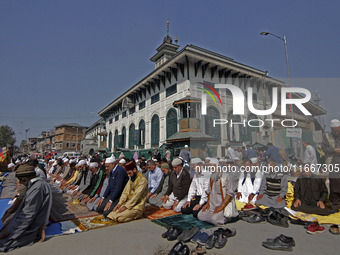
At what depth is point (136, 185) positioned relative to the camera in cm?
463

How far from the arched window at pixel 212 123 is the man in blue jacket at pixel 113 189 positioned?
11.6 meters

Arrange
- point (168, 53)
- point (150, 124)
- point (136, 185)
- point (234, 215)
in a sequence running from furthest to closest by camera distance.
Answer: point (168, 53), point (150, 124), point (136, 185), point (234, 215)

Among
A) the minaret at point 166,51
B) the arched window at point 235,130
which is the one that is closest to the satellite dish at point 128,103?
the minaret at point 166,51

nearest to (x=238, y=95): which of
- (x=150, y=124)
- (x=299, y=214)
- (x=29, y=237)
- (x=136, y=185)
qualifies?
(x=299, y=214)

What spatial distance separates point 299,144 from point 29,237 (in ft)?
28.2

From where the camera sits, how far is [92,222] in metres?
4.30

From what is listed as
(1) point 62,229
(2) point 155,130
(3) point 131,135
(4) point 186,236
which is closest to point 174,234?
(4) point 186,236

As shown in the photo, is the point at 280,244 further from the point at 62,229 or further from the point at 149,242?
the point at 62,229

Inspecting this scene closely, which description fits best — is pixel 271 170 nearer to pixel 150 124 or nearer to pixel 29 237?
pixel 29 237

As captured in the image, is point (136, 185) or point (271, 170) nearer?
point (136, 185)

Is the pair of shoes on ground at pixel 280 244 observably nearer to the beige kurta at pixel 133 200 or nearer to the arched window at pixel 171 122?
the beige kurta at pixel 133 200

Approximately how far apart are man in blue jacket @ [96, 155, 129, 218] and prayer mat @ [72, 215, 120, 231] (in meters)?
0.16

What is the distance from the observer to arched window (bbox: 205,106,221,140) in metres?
16.0

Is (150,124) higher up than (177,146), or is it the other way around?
(150,124)
